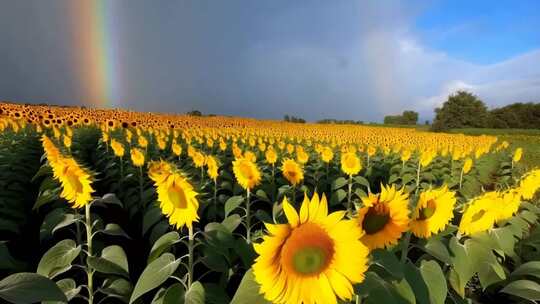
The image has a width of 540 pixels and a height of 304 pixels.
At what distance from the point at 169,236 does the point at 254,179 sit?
1.84m

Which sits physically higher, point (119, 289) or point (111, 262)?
point (111, 262)

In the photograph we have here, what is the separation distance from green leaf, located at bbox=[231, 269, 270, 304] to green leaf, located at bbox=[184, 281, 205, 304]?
641 mm

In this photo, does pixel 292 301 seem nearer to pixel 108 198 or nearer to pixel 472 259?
pixel 472 259

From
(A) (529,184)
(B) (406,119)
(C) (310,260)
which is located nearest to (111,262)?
(C) (310,260)

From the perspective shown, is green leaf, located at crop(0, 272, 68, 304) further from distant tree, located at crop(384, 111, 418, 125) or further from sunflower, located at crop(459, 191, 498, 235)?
distant tree, located at crop(384, 111, 418, 125)

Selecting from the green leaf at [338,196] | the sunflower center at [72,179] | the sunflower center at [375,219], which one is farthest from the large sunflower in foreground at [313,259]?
the green leaf at [338,196]

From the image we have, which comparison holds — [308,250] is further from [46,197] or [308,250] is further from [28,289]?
[46,197]

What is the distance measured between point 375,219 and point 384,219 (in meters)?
0.05

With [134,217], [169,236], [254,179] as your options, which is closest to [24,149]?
[134,217]

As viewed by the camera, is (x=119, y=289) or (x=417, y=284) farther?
(x=119, y=289)

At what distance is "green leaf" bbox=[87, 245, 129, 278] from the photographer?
86.6 inches

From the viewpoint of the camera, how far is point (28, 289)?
1272 millimetres

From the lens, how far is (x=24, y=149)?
26.5 ft

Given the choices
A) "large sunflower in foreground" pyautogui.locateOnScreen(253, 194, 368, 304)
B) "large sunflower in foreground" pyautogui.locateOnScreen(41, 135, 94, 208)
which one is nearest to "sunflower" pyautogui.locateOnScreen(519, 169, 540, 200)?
"large sunflower in foreground" pyautogui.locateOnScreen(253, 194, 368, 304)
